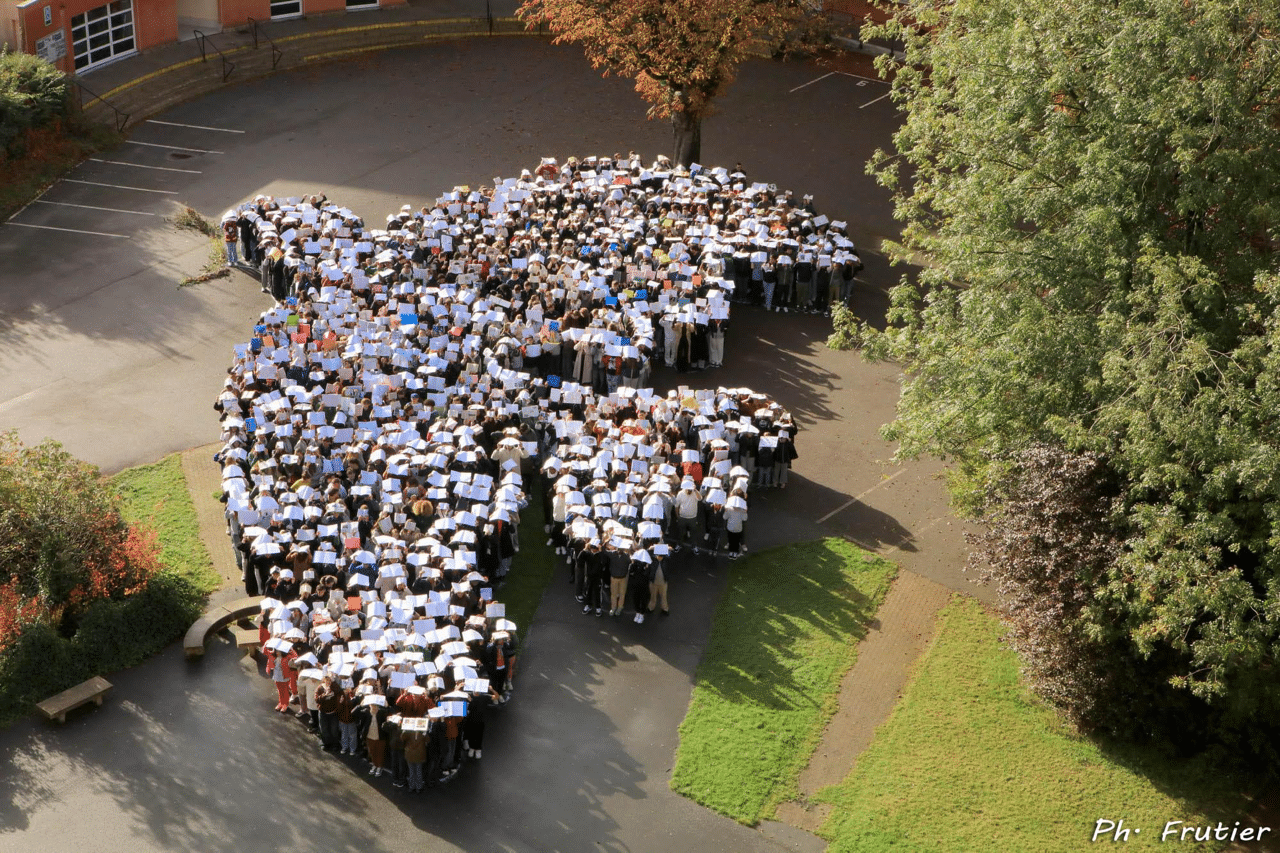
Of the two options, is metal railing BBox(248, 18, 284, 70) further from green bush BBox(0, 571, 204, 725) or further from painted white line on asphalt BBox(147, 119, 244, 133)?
green bush BBox(0, 571, 204, 725)

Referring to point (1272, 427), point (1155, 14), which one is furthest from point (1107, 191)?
point (1272, 427)

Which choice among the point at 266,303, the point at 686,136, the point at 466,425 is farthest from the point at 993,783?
the point at 686,136

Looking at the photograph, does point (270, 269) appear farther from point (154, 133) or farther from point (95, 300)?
point (154, 133)

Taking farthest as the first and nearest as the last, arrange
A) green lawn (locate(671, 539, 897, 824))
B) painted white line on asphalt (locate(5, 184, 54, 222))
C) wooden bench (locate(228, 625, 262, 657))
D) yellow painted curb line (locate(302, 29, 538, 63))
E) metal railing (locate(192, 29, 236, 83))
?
yellow painted curb line (locate(302, 29, 538, 63))
metal railing (locate(192, 29, 236, 83))
painted white line on asphalt (locate(5, 184, 54, 222))
wooden bench (locate(228, 625, 262, 657))
green lawn (locate(671, 539, 897, 824))

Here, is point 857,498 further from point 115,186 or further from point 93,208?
point 115,186

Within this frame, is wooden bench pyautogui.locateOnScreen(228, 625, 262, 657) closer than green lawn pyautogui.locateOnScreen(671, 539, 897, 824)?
No

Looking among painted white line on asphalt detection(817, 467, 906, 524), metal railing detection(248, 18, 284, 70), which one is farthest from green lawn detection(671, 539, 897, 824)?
metal railing detection(248, 18, 284, 70)

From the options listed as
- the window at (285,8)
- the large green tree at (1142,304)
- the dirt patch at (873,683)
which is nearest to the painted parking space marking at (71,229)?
the window at (285,8)
